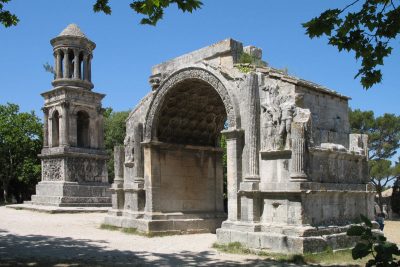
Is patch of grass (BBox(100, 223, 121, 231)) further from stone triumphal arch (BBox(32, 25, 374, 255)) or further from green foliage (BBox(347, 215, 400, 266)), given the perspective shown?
green foliage (BBox(347, 215, 400, 266))

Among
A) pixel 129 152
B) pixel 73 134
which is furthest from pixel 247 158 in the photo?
pixel 73 134

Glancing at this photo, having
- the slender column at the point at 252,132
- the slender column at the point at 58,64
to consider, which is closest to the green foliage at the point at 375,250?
the slender column at the point at 252,132

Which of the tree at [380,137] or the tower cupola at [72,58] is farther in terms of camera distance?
the tree at [380,137]

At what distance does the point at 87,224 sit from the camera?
17516 millimetres

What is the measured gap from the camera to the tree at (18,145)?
A: 32594mm

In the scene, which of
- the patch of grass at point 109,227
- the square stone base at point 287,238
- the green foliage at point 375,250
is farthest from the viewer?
the patch of grass at point 109,227

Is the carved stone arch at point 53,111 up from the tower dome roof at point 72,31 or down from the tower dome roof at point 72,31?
down

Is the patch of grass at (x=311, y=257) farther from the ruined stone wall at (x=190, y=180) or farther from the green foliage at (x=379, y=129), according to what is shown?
the green foliage at (x=379, y=129)

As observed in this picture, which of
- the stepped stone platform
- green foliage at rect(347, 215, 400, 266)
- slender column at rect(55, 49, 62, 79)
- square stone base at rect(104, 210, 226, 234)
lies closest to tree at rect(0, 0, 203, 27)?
green foliage at rect(347, 215, 400, 266)

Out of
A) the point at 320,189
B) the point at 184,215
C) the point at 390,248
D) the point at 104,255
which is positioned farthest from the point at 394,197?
the point at 390,248

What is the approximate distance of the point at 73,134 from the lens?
25344 mm

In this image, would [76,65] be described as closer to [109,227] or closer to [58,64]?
[58,64]

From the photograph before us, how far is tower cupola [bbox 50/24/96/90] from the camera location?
2622 centimetres

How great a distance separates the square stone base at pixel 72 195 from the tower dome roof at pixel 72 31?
877cm
